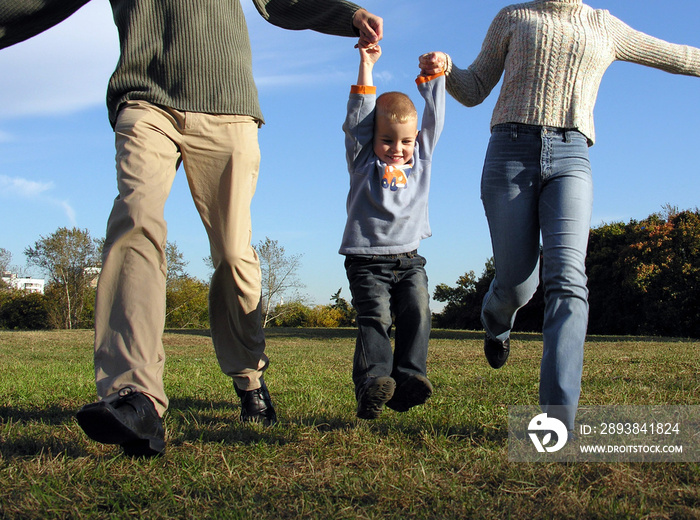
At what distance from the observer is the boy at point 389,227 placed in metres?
3.33

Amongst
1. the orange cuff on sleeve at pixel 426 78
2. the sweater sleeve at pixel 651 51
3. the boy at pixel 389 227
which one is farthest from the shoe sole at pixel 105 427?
the sweater sleeve at pixel 651 51

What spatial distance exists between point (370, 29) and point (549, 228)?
154cm

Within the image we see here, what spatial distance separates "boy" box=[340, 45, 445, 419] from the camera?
3.33m

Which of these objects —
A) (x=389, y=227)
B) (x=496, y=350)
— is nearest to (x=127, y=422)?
(x=389, y=227)

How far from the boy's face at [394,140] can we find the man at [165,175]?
57 cm

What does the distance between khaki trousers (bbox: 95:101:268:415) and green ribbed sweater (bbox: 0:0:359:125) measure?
9 cm

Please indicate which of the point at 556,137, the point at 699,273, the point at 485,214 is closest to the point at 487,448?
the point at 485,214

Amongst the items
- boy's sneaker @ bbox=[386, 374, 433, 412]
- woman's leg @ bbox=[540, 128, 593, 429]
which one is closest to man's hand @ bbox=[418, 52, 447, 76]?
woman's leg @ bbox=[540, 128, 593, 429]

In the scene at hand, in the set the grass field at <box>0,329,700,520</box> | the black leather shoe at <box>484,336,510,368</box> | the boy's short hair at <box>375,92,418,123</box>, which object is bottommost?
the grass field at <box>0,329,700,520</box>

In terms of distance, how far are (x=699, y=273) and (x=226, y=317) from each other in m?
26.9

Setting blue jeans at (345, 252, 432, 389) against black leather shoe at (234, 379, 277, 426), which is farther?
black leather shoe at (234, 379, 277, 426)

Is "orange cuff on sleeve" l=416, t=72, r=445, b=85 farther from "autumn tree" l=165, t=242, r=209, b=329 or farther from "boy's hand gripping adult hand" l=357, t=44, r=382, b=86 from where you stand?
"autumn tree" l=165, t=242, r=209, b=329

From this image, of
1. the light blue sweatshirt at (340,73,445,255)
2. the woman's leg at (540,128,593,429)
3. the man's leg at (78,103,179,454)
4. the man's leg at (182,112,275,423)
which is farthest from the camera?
the light blue sweatshirt at (340,73,445,255)

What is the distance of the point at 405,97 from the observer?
3.64 metres
